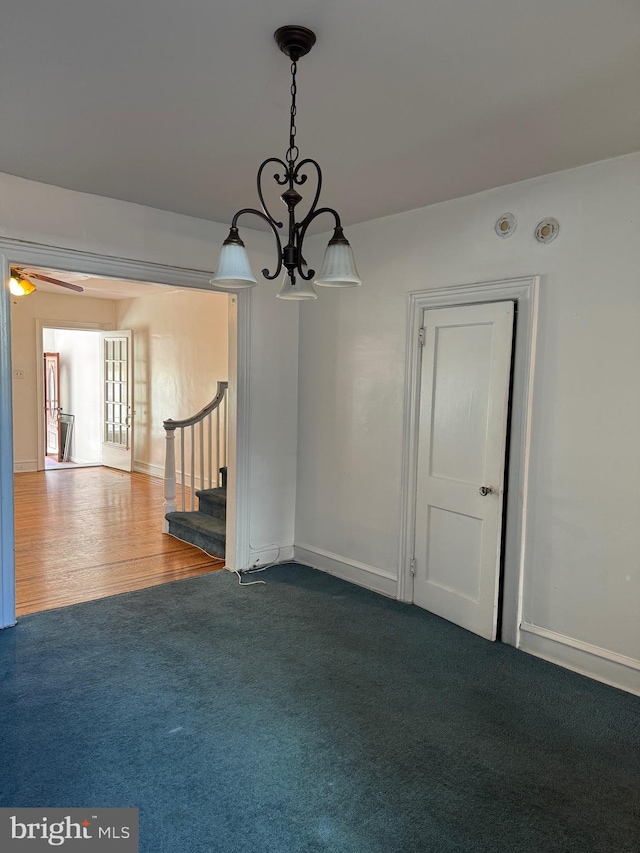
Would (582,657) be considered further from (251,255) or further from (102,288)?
(102,288)

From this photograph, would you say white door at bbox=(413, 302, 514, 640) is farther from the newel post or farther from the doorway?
the doorway

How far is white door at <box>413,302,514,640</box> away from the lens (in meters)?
3.32

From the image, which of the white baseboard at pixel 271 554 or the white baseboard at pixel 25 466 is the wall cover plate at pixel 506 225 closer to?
the white baseboard at pixel 271 554

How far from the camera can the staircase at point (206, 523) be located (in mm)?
4859

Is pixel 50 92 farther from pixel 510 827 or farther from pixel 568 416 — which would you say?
pixel 510 827

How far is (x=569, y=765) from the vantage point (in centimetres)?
227

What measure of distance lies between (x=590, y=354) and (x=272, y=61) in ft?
6.71

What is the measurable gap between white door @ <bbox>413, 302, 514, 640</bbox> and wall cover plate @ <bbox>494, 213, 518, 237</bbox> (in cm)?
41

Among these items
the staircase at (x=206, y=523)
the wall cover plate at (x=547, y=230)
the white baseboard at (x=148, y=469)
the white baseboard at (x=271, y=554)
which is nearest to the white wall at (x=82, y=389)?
the white baseboard at (x=148, y=469)

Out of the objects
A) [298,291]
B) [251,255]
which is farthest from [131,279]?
[298,291]

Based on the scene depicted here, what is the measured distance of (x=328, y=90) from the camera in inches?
86.9

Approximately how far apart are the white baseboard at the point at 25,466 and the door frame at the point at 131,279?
5.54 meters

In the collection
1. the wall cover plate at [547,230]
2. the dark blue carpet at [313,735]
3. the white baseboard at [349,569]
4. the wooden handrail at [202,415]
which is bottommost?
the dark blue carpet at [313,735]

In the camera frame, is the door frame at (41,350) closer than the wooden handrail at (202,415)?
No
